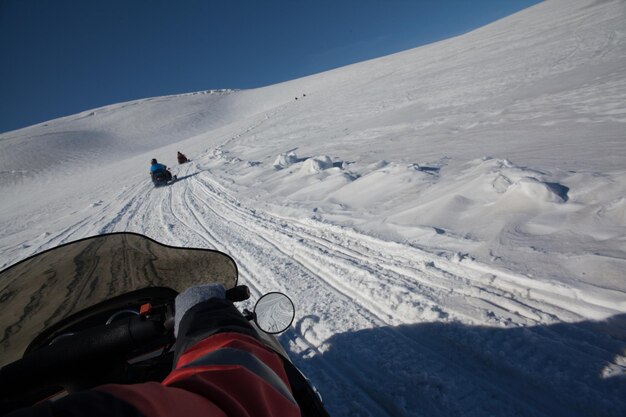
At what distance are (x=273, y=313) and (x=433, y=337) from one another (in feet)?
3.85

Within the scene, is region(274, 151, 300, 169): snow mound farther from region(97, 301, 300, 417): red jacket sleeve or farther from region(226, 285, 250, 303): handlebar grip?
region(97, 301, 300, 417): red jacket sleeve

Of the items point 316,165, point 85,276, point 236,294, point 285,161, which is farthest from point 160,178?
point 236,294

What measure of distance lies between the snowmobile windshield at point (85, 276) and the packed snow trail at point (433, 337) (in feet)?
3.33

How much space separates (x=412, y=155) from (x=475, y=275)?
4352mm

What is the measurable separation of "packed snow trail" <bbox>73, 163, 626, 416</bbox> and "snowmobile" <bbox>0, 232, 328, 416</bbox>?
A: 0.72 metres

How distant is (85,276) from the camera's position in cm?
195

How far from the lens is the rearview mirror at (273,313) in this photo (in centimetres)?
179

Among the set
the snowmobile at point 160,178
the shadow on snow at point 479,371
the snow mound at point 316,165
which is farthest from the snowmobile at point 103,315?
the snowmobile at point 160,178

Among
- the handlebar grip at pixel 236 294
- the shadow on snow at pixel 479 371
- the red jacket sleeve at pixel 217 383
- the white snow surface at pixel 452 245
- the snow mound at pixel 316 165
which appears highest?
the red jacket sleeve at pixel 217 383

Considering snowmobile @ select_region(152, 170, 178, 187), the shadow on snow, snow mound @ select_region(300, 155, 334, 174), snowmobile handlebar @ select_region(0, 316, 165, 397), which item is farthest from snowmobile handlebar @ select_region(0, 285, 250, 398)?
snowmobile @ select_region(152, 170, 178, 187)

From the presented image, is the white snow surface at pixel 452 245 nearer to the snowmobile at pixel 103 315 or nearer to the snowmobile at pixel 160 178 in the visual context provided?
the snowmobile at pixel 103 315

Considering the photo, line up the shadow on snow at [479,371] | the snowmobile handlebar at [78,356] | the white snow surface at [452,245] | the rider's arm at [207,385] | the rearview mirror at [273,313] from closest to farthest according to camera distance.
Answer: the rider's arm at [207,385] → the snowmobile handlebar at [78,356] → the shadow on snow at [479,371] → the rearview mirror at [273,313] → the white snow surface at [452,245]

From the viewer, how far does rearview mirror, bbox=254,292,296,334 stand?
5.86 feet

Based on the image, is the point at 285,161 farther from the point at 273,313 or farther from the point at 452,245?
the point at 273,313
